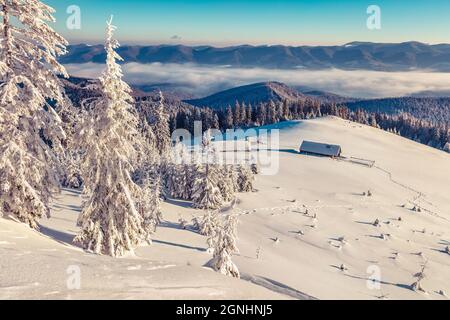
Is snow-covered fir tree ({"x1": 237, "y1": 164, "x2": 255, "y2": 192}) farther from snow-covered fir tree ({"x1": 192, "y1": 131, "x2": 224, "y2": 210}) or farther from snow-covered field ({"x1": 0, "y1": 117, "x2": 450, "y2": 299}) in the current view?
snow-covered fir tree ({"x1": 192, "y1": 131, "x2": 224, "y2": 210})

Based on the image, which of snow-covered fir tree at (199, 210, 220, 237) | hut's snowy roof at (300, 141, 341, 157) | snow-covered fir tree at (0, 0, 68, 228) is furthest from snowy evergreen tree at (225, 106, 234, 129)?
snow-covered fir tree at (0, 0, 68, 228)

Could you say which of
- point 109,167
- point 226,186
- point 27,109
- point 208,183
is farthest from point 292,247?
point 27,109

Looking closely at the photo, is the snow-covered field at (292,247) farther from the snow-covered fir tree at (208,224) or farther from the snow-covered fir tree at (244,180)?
the snow-covered fir tree at (244,180)

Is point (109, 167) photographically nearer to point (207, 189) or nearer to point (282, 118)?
point (207, 189)

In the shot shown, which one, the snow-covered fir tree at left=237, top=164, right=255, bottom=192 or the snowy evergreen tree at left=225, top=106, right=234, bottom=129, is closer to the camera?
the snow-covered fir tree at left=237, top=164, right=255, bottom=192

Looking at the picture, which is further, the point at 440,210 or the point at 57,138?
the point at 440,210
